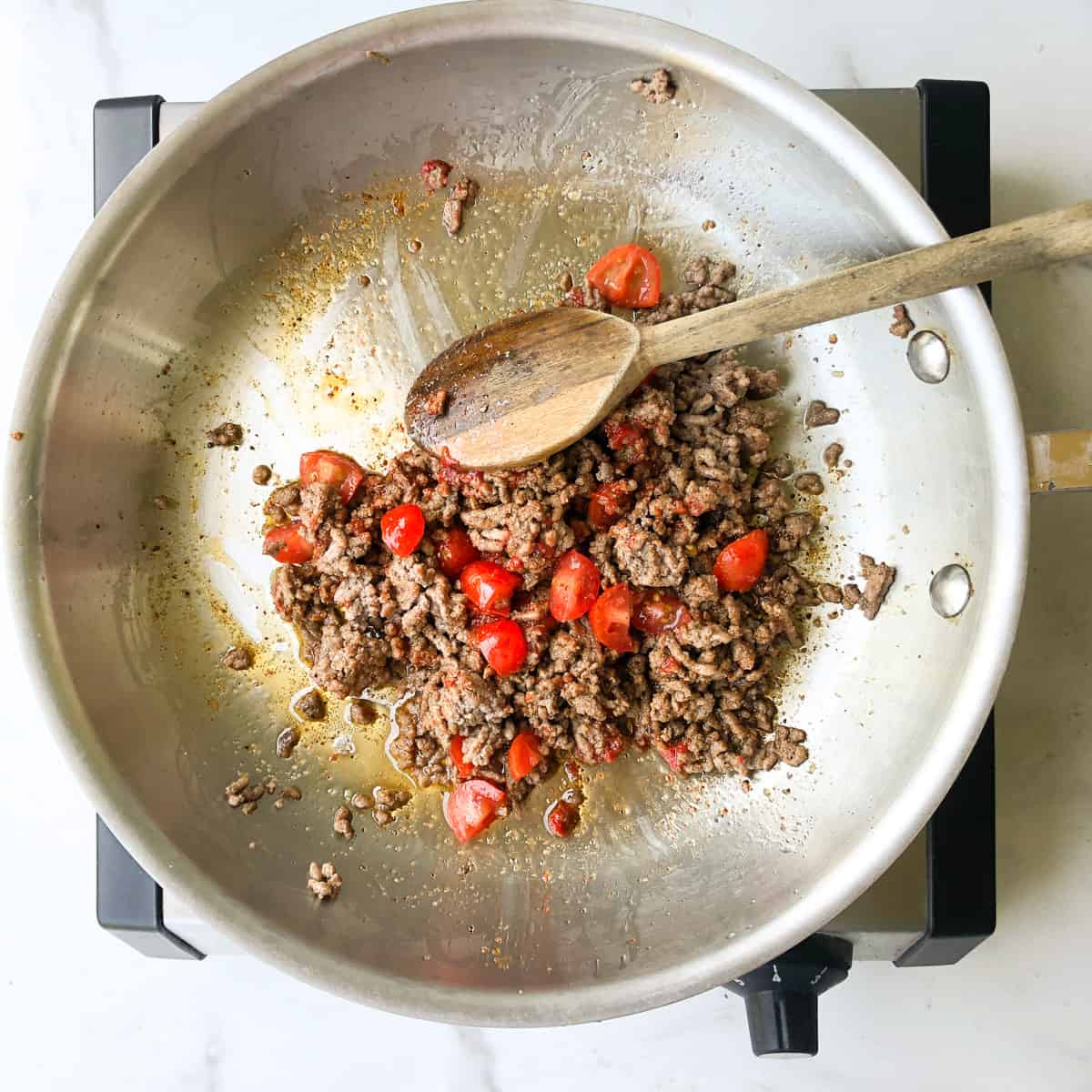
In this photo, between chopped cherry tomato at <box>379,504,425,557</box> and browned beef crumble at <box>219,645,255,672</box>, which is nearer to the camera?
chopped cherry tomato at <box>379,504,425,557</box>

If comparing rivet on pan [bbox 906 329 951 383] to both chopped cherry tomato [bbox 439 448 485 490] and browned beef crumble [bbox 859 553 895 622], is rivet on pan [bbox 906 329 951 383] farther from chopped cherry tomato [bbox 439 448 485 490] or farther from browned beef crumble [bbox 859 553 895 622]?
chopped cherry tomato [bbox 439 448 485 490]

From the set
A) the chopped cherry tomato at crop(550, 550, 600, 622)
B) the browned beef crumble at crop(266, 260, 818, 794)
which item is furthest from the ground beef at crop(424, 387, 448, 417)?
the chopped cherry tomato at crop(550, 550, 600, 622)

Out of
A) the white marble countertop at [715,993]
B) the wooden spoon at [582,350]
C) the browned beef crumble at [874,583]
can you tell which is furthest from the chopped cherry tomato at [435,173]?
the browned beef crumble at [874,583]

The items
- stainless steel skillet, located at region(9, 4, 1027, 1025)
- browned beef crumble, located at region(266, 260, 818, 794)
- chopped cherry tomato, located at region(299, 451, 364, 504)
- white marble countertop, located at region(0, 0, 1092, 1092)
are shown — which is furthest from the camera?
white marble countertop, located at region(0, 0, 1092, 1092)

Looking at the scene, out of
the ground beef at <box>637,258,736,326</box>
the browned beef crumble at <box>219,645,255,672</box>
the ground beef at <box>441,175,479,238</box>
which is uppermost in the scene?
the ground beef at <box>441,175,479,238</box>

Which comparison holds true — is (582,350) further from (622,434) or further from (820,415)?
(820,415)

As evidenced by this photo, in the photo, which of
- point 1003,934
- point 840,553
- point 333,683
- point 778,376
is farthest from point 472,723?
point 1003,934
